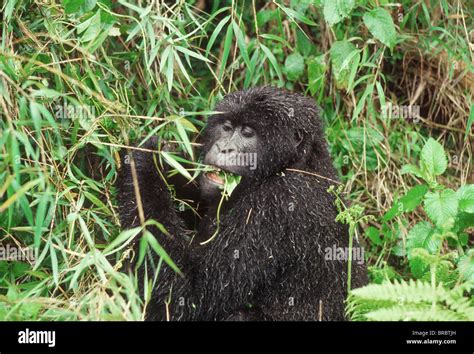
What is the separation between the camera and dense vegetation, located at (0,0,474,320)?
14.6 ft

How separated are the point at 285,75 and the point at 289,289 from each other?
2.38m

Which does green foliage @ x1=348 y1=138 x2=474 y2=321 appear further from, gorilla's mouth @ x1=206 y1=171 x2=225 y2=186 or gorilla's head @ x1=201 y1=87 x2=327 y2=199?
gorilla's mouth @ x1=206 y1=171 x2=225 y2=186

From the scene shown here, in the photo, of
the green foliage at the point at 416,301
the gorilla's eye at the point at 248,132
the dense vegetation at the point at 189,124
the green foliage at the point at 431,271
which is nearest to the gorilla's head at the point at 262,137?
the gorilla's eye at the point at 248,132

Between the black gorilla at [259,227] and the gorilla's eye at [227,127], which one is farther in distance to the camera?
the gorilla's eye at [227,127]

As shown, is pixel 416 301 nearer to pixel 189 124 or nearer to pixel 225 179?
pixel 225 179

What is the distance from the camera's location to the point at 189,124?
5.05m

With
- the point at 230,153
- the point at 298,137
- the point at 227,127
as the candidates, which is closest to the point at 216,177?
the point at 230,153

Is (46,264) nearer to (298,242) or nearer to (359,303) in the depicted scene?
(298,242)

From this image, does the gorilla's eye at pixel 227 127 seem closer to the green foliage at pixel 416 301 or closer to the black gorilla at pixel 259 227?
the black gorilla at pixel 259 227

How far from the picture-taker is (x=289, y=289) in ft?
17.2

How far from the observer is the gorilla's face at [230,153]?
5277 mm

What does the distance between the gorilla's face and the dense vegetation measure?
0.23 m

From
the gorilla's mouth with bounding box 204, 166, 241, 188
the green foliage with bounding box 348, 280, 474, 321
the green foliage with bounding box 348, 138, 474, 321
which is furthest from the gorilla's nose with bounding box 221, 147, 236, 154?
the green foliage with bounding box 348, 280, 474, 321
